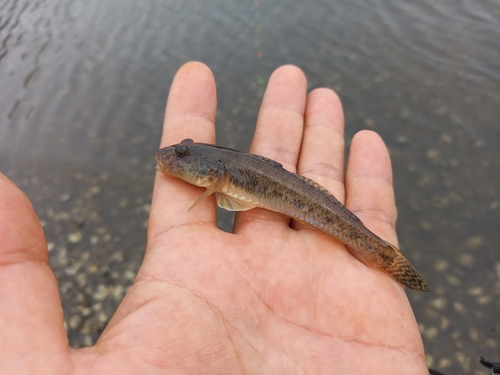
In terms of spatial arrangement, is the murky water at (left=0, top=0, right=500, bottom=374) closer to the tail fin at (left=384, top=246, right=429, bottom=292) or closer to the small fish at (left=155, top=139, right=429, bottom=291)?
the tail fin at (left=384, top=246, right=429, bottom=292)

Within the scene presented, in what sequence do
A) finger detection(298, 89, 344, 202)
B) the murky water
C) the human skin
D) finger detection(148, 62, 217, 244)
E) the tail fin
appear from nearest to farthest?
the human skin → finger detection(148, 62, 217, 244) → the tail fin → finger detection(298, 89, 344, 202) → the murky water

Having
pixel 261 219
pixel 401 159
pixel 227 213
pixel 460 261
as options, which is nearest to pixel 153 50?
pixel 227 213

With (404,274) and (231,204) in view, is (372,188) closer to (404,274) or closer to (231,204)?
(404,274)

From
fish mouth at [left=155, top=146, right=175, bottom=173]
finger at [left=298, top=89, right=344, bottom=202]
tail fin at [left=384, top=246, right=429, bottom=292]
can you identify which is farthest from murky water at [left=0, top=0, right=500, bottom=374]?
fish mouth at [left=155, top=146, right=175, bottom=173]

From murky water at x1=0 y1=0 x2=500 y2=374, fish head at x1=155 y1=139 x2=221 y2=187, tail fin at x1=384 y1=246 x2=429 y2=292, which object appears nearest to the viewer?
tail fin at x1=384 y1=246 x2=429 y2=292

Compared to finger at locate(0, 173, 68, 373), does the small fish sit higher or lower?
lower

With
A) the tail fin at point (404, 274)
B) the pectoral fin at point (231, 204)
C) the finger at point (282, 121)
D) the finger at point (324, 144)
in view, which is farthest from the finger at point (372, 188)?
the pectoral fin at point (231, 204)

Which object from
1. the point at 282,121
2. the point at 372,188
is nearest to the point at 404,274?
the point at 372,188
